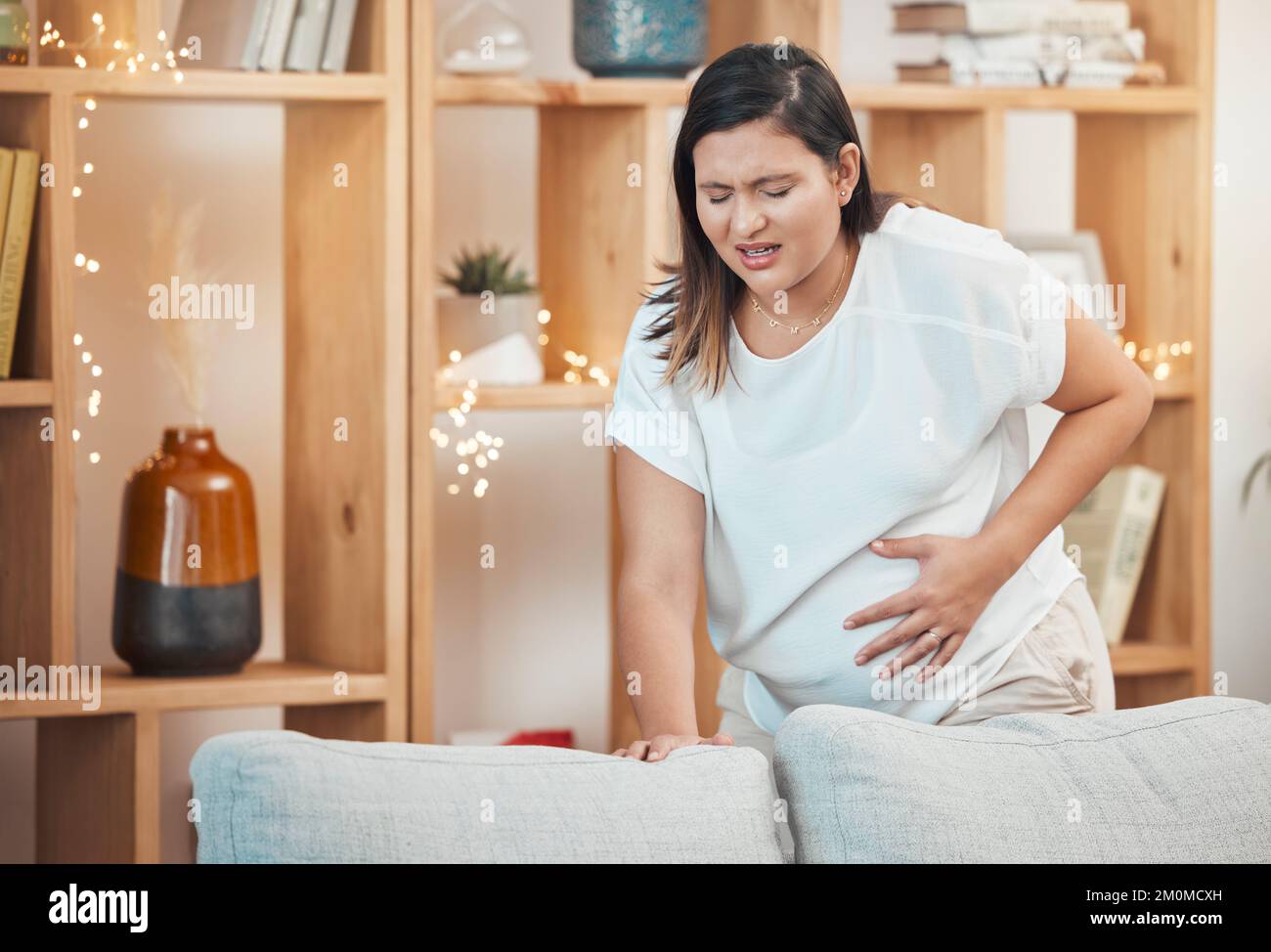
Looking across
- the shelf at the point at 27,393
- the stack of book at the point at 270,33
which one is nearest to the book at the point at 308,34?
the stack of book at the point at 270,33

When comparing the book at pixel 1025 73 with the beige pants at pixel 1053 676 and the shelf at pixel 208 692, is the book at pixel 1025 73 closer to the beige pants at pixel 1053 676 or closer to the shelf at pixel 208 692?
the beige pants at pixel 1053 676

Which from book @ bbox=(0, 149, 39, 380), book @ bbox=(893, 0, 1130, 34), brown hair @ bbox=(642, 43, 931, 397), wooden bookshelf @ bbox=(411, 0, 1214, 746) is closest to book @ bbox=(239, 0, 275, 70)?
wooden bookshelf @ bbox=(411, 0, 1214, 746)

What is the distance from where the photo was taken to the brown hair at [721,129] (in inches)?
52.3

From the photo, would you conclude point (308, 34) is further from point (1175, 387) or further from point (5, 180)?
point (1175, 387)

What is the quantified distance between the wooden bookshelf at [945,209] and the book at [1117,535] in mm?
37

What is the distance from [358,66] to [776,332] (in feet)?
3.32

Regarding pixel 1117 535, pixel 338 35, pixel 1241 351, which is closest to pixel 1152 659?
pixel 1117 535

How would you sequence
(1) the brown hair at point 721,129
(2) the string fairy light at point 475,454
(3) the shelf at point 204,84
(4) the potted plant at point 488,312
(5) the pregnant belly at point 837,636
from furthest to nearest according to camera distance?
(2) the string fairy light at point 475,454, (4) the potted plant at point 488,312, (3) the shelf at point 204,84, (5) the pregnant belly at point 837,636, (1) the brown hair at point 721,129

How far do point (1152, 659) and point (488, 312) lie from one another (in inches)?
47.6

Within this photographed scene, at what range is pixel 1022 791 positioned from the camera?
1.08m

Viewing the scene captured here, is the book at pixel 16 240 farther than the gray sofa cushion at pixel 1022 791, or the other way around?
the book at pixel 16 240

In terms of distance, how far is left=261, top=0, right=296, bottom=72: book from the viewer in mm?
2049
